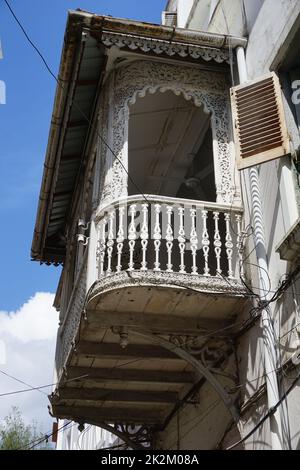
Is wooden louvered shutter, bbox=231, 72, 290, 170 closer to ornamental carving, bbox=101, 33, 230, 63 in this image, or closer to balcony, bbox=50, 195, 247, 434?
balcony, bbox=50, 195, 247, 434

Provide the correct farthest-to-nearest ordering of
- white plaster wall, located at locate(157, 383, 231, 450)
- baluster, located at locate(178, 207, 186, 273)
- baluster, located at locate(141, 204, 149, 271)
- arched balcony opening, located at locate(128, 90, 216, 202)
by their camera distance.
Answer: arched balcony opening, located at locate(128, 90, 216, 202) < white plaster wall, located at locate(157, 383, 231, 450) < baluster, located at locate(178, 207, 186, 273) < baluster, located at locate(141, 204, 149, 271)

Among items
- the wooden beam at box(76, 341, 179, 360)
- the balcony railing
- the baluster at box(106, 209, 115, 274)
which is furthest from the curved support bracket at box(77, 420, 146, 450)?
the baluster at box(106, 209, 115, 274)

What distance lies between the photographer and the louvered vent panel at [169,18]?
13.9 meters

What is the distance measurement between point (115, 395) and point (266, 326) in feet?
12.2

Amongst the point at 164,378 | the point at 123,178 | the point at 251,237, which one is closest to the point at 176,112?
the point at 123,178

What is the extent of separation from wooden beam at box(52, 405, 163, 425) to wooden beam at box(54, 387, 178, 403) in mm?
520

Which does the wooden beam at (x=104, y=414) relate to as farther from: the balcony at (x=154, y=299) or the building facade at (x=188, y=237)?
the balcony at (x=154, y=299)

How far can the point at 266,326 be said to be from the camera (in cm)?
627

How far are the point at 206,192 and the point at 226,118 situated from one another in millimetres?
2577

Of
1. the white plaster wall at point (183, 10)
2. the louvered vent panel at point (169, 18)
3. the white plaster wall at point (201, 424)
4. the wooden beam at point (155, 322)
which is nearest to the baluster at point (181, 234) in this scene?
the wooden beam at point (155, 322)

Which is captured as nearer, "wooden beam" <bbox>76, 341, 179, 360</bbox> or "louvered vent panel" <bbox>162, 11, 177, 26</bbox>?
"wooden beam" <bbox>76, 341, 179, 360</bbox>

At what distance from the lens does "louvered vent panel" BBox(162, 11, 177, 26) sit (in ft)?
45.6

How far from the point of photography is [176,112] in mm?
9523

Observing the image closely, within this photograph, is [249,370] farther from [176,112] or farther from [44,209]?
[44,209]
